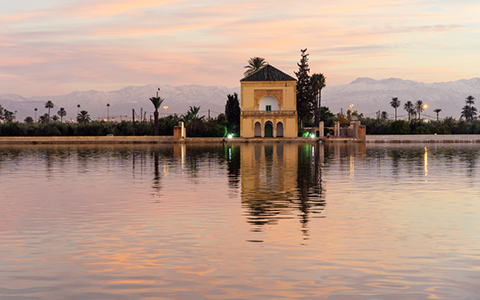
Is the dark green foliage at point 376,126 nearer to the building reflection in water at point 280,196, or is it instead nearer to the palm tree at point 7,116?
the building reflection in water at point 280,196

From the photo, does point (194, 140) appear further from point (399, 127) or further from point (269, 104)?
point (399, 127)

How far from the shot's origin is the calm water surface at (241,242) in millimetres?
6363

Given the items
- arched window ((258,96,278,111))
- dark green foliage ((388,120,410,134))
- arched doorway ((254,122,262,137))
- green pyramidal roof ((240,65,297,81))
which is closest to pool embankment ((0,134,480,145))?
dark green foliage ((388,120,410,134))

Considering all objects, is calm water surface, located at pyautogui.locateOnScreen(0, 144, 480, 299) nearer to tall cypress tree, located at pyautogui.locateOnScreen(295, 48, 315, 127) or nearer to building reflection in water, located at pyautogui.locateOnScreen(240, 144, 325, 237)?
building reflection in water, located at pyautogui.locateOnScreen(240, 144, 325, 237)

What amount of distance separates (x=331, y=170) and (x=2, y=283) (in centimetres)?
1879

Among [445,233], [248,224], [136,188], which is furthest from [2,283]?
[136,188]

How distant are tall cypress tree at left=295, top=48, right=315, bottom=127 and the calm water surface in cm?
6353

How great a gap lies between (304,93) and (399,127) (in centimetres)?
1483

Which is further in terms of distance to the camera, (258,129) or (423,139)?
(258,129)

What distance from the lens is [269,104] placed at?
77938 mm

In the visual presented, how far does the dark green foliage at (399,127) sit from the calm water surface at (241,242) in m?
64.2

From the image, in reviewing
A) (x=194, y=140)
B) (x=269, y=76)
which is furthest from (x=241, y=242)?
(x=269, y=76)

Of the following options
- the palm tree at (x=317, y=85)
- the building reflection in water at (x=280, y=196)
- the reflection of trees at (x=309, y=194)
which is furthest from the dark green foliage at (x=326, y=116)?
the building reflection in water at (x=280, y=196)

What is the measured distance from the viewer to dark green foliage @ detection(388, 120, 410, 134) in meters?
79.0
